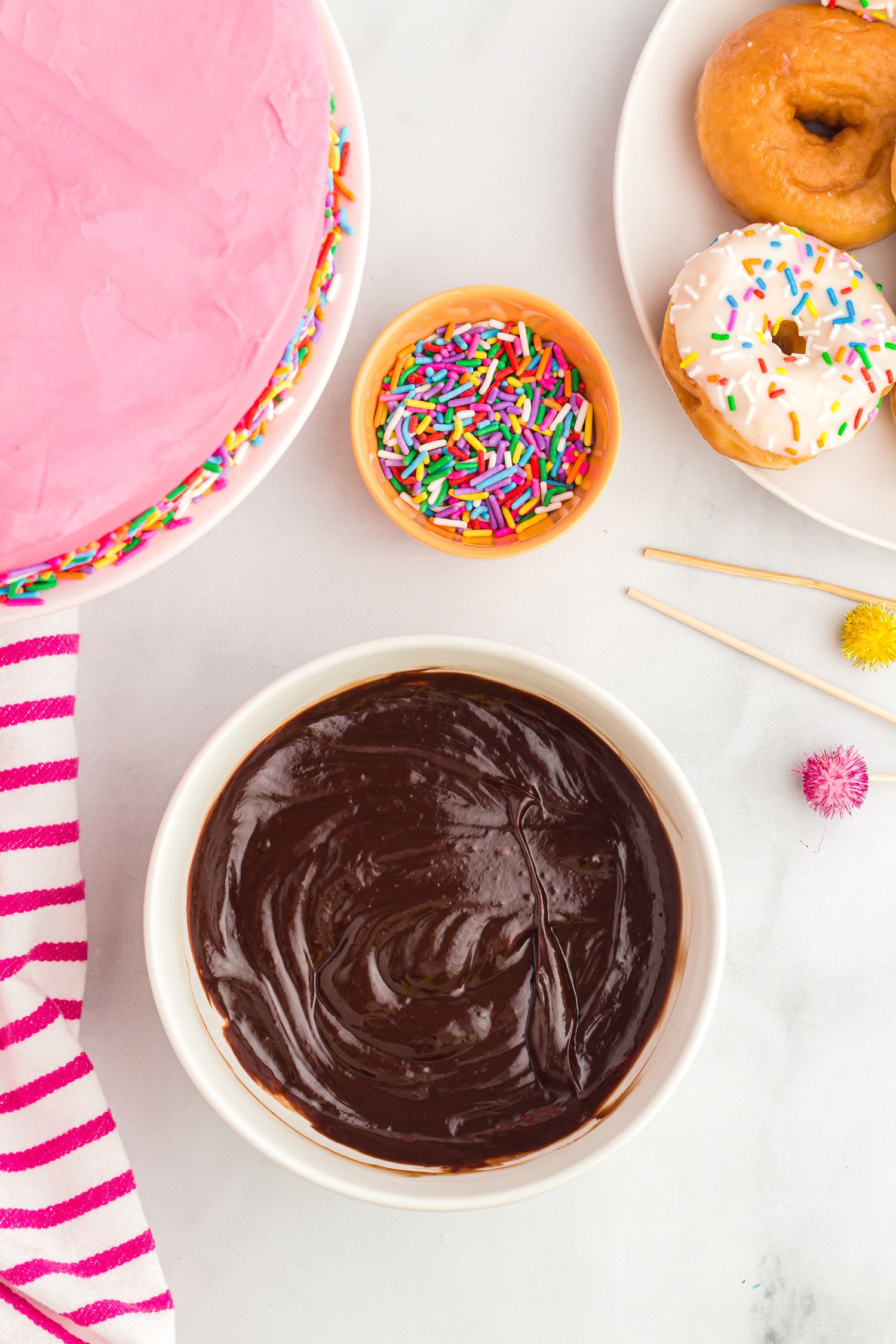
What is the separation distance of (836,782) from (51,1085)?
123 centimetres

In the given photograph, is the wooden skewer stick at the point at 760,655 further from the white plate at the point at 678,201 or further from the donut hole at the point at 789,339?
the donut hole at the point at 789,339

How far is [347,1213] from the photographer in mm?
1568

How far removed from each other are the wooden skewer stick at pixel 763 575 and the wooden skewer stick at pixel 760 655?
0.07 m

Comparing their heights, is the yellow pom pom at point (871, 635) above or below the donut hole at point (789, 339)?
below

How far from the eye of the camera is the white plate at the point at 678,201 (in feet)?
4.79

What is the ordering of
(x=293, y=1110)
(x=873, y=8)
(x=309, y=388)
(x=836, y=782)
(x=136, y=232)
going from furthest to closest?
(x=836, y=782) → (x=873, y=8) → (x=293, y=1110) → (x=309, y=388) → (x=136, y=232)

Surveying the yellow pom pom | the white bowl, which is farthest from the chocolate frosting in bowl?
the yellow pom pom

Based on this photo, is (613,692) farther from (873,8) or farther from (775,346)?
(873,8)

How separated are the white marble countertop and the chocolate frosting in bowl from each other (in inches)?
10.2

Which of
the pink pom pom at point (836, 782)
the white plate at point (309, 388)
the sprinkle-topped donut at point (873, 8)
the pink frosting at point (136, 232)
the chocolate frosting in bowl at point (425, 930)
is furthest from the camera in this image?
the pink pom pom at point (836, 782)

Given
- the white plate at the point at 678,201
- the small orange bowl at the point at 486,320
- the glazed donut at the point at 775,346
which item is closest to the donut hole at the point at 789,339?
the glazed donut at the point at 775,346

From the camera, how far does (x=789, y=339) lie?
60.8 inches

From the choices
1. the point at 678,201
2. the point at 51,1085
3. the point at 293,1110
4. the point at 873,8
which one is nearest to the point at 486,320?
the point at 678,201

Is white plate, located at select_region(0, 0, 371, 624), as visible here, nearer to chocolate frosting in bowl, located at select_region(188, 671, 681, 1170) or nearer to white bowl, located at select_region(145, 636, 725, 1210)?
white bowl, located at select_region(145, 636, 725, 1210)
